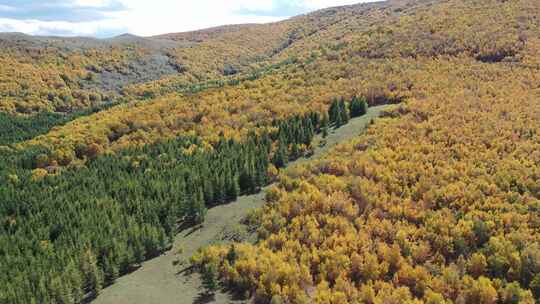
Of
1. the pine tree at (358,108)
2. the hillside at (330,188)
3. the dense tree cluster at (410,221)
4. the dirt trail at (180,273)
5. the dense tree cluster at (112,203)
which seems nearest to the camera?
the dense tree cluster at (410,221)

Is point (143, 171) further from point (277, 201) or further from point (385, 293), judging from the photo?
point (385, 293)

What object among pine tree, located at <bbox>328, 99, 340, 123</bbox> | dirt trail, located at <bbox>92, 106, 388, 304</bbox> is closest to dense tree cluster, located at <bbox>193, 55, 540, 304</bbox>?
dirt trail, located at <bbox>92, 106, 388, 304</bbox>

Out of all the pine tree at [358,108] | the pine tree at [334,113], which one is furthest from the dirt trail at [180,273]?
the pine tree at [358,108]

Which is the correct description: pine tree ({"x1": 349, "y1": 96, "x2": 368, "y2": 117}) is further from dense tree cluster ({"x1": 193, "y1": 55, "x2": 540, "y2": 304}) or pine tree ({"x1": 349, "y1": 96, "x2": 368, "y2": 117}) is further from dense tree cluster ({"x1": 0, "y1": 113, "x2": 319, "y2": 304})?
dense tree cluster ({"x1": 193, "y1": 55, "x2": 540, "y2": 304})

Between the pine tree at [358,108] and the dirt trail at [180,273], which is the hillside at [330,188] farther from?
the dirt trail at [180,273]

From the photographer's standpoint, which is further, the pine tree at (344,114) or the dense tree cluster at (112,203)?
the pine tree at (344,114)

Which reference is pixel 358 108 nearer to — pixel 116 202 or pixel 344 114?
pixel 344 114

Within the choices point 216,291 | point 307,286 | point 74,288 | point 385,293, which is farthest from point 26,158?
point 385,293
